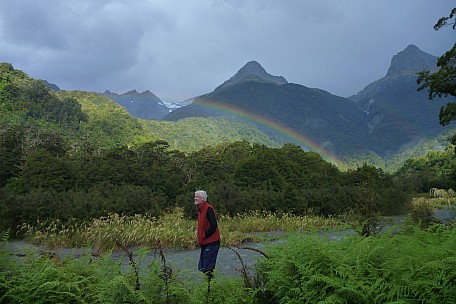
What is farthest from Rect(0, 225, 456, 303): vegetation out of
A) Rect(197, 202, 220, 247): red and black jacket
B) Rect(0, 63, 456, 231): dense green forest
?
Rect(0, 63, 456, 231): dense green forest

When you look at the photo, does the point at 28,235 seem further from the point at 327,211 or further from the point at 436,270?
the point at 327,211

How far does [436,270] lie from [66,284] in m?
3.04

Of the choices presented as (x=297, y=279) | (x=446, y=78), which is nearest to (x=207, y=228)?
(x=297, y=279)

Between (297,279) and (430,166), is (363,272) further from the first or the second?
(430,166)

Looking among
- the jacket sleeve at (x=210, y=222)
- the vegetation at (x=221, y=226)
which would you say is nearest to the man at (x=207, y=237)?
the jacket sleeve at (x=210, y=222)

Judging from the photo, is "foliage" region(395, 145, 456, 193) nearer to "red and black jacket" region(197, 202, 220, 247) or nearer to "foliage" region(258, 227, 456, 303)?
"red and black jacket" region(197, 202, 220, 247)

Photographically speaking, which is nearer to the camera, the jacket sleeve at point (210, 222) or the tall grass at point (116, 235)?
the jacket sleeve at point (210, 222)

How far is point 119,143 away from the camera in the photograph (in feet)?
228

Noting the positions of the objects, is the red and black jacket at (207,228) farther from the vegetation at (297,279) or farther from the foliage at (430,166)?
the foliage at (430,166)

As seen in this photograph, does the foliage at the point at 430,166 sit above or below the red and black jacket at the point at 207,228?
above

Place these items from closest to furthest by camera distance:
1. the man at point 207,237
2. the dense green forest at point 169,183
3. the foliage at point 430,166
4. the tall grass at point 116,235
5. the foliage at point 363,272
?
1. the foliage at point 363,272
2. the man at point 207,237
3. the tall grass at point 116,235
4. the dense green forest at point 169,183
5. the foliage at point 430,166

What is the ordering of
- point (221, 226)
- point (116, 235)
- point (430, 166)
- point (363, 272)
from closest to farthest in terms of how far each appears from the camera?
point (363, 272) < point (116, 235) < point (221, 226) < point (430, 166)

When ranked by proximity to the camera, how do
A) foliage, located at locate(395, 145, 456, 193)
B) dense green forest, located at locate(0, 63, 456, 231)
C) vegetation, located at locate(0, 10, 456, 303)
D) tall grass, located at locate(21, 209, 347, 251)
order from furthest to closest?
1. foliage, located at locate(395, 145, 456, 193)
2. dense green forest, located at locate(0, 63, 456, 231)
3. tall grass, located at locate(21, 209, 347, 251)
4. vegetation, located at locate(0, 10, 456, 303)

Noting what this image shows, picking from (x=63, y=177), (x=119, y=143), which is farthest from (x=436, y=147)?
(x=63, y=177)
